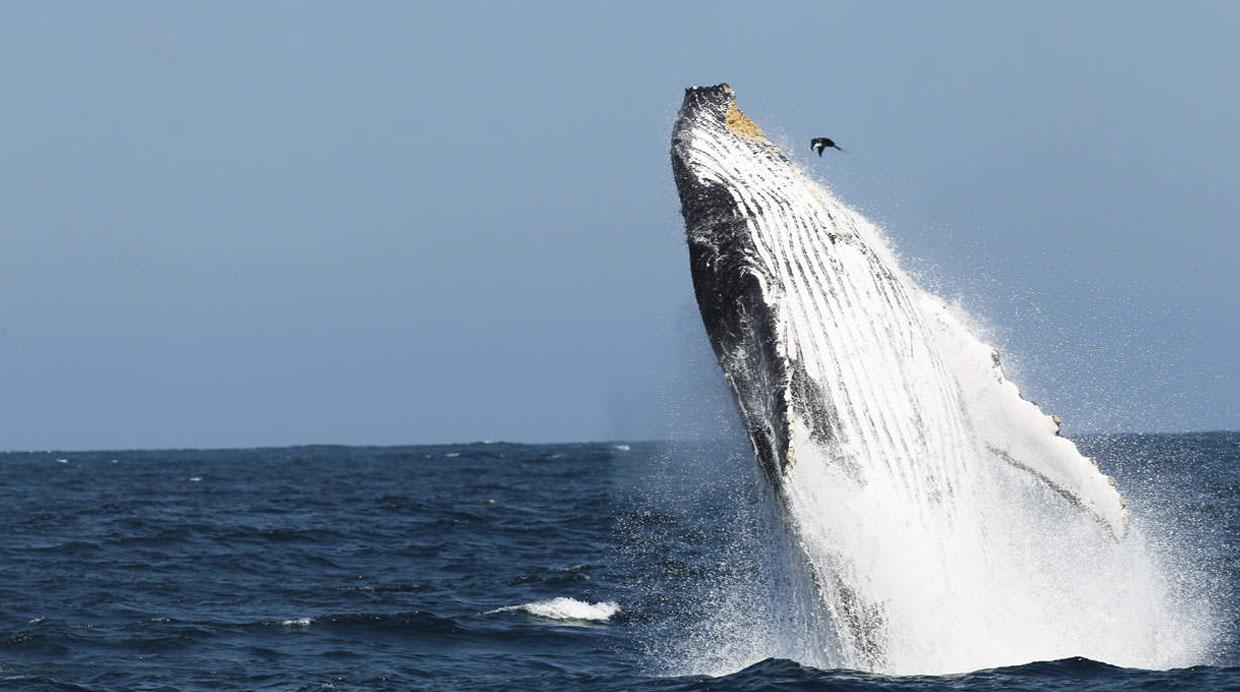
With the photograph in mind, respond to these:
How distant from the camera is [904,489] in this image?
1034 cm

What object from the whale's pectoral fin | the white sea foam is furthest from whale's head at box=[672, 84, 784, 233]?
the white sea foam

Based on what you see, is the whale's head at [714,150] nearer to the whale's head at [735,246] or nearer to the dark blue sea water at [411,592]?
the whale's head at [735,246]

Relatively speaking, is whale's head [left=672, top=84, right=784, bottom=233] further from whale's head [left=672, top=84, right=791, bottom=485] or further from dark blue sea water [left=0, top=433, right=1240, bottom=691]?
dark blue sea water [left=0, top=433, right=1240, bottom=691]

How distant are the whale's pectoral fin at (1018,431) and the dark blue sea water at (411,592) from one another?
124 centimetres

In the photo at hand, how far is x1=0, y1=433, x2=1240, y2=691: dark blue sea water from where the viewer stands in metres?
14.5

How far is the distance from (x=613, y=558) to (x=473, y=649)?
29.5 ft

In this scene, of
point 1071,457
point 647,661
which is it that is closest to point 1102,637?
point 1071,457

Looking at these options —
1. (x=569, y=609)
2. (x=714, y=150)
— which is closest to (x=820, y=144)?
(x=714, y=150)

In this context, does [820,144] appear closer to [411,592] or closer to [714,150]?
[714,150]

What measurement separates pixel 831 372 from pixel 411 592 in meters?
12.5

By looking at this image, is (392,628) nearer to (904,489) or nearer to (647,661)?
(647,661)

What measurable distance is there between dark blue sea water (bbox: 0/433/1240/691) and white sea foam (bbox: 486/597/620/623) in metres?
0.05

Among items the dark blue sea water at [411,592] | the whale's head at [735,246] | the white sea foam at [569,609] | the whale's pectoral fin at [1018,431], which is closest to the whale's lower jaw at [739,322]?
the whale's head at [735,246]

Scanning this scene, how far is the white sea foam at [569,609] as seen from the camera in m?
18.7
